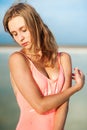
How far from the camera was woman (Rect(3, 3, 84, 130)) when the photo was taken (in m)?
1.03

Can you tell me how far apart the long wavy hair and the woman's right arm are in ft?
0.18

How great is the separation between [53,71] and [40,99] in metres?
0.10

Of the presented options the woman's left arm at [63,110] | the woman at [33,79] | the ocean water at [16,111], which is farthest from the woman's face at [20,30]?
the ocean water at [16,111]

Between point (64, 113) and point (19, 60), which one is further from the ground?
point (19, 60)

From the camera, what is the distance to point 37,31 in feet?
3.50

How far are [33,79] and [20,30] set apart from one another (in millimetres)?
133

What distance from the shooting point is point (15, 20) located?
1.04 metres

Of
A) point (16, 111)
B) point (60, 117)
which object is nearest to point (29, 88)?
point (60, 117)

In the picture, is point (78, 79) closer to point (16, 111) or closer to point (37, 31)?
point (37, 31)

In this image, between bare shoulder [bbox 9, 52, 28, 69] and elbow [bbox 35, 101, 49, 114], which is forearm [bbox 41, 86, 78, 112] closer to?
elbow [bbox 35, 101, 49, 114]

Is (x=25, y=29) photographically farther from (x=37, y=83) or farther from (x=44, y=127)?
(x=44, y=127)

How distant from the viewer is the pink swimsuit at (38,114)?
1.03m

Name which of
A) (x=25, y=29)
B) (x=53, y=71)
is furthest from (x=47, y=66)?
(x=25, y=29)

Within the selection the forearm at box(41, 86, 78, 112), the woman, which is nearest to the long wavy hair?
the woman
